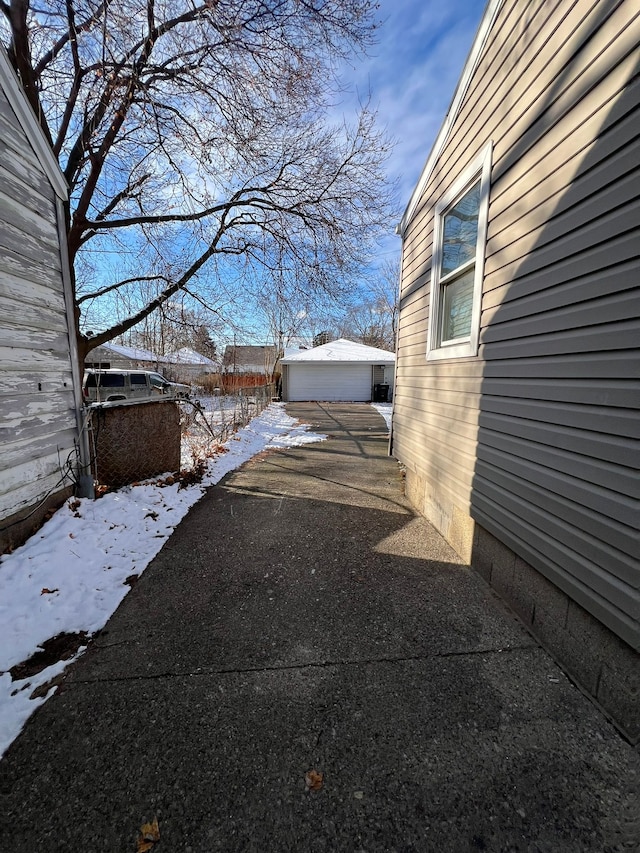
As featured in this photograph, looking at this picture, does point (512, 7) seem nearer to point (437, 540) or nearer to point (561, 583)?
point (561, 583)

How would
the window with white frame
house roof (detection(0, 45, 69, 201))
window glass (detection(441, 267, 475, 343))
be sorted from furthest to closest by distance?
window glass (detection(441, 267, 475, 343)) → the window with white frame → house roof (detection(0, 45, 69, 201))

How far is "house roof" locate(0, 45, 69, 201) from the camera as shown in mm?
2805

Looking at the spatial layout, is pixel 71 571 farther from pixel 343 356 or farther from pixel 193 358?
pixel 193 358

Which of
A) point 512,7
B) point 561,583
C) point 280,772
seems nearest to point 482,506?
point 561,583

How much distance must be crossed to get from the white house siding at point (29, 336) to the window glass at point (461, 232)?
389cm

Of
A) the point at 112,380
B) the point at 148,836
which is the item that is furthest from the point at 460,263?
the point at 112,380

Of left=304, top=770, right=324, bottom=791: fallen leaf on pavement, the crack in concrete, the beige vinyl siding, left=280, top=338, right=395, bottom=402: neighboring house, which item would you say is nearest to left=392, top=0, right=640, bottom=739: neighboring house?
the beige vinyl siding

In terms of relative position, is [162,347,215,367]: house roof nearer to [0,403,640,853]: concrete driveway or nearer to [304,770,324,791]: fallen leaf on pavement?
[0,403,640,853]: concrete driveway

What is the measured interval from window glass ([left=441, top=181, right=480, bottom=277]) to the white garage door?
16.6 meters

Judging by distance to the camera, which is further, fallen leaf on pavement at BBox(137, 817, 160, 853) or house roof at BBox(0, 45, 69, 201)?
house roof at BBox(0, 45, 69, 201)

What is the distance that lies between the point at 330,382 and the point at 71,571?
18336 millimetres

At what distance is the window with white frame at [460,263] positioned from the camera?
294 cm

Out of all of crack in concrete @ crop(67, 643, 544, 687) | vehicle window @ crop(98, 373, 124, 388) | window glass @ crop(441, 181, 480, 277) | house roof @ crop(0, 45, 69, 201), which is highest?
house roof @ crop(0, 45, 69, 201)

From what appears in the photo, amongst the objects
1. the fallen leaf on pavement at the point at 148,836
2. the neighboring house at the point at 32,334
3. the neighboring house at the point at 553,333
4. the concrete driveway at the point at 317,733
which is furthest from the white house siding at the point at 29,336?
the neighboring house at the point at 553,333
